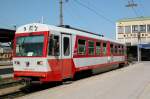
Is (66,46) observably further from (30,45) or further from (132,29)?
(132,29)

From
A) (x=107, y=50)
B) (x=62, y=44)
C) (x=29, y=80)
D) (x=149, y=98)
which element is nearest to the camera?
(x=149, y=98)

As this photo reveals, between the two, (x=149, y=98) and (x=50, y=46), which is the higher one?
(x=50, y=46)

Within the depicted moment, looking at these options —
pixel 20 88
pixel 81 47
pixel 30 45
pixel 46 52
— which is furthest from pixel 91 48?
pixel 46 52

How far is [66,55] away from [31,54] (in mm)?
2210

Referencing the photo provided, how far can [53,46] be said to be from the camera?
15.1m

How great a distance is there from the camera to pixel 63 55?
53.0 ft

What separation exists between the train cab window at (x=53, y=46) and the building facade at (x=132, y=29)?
5491cm

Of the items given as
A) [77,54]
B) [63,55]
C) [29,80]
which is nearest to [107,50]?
[77,54]

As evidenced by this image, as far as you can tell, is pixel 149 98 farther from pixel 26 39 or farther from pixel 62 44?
pixel 26 39

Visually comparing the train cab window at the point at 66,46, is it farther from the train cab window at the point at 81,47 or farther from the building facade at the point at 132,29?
the building facade at the point at 132,29

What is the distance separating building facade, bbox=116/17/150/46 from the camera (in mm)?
70000

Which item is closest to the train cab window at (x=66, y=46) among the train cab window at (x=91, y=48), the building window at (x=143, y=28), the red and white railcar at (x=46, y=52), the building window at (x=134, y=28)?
the red and white railcar at (x=46, y=52)

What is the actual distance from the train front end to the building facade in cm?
5512

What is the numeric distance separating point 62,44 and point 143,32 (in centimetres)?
5679
